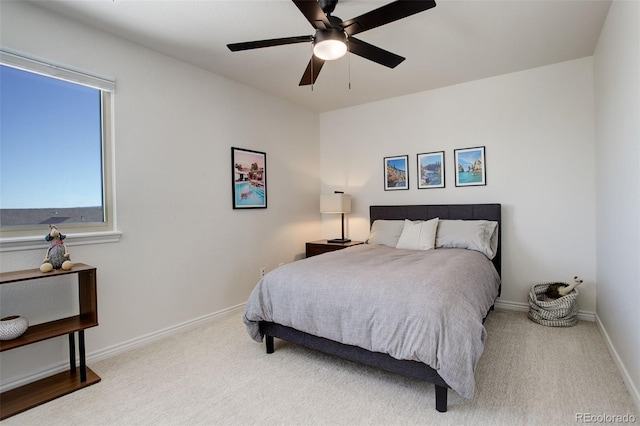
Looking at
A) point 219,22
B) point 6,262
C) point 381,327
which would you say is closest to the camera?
point 381,327

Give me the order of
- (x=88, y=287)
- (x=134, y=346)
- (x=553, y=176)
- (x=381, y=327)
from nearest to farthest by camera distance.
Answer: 1. (x=381, y=327)
2. (x=88, y=287)
3. (x=134, y=346)
4. (x=553, y=176)

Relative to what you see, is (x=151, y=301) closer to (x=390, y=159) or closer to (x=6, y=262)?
(x=6, y=262)

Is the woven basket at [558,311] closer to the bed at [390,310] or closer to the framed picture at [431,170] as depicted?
the bed at [390,310]

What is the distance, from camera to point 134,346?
9.12ft

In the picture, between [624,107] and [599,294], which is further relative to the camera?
[599,294]

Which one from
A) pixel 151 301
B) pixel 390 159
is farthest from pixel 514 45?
pixel 151 301

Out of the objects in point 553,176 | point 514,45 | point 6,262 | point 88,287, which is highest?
point 514,45

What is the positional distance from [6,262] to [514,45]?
430cm

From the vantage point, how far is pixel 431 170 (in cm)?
411

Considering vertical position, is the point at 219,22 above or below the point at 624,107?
above

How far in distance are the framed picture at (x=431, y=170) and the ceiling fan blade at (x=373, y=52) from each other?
1889 millimetres
